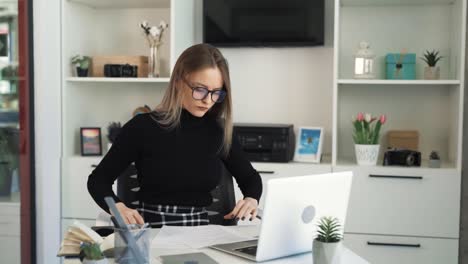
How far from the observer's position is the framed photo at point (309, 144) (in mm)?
3656

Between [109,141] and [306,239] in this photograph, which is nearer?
[306,239]

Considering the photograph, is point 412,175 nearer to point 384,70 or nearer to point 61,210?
point 384,70

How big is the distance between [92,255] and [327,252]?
62cm

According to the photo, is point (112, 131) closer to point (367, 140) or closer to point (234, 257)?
point (367, 140)

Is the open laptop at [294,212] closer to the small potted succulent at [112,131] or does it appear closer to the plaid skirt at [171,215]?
the plaid skirt at [171,215]

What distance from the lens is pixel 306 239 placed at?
1908 millimetres

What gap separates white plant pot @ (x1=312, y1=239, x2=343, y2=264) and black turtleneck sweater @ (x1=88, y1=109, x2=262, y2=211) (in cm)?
74

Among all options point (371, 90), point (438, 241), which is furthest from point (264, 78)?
point (438, 241)

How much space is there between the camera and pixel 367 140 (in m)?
3.55

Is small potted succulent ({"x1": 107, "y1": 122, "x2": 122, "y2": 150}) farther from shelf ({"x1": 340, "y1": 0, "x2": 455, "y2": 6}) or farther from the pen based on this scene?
the pen

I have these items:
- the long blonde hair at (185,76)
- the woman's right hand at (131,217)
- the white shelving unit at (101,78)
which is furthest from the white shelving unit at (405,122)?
the woman's right hand at (131,217)

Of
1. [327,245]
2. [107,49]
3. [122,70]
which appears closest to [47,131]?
[122,70]

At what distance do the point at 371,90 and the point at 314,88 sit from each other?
35 centimetres

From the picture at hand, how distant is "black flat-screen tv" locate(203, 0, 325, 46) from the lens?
3.74 meters
